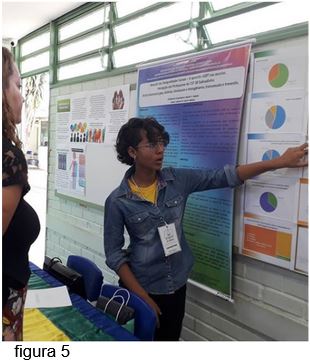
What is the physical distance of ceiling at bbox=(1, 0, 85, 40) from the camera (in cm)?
296

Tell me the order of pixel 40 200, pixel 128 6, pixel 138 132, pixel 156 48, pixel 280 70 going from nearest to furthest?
1. pixel 280 70
2. pixel 138 132
3. pixel 156 48
4. pixel 128 6
5. pixel 40 200

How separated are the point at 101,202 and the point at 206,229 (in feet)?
3.87

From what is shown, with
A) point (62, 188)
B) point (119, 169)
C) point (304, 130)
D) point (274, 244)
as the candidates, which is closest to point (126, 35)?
point (119, 169)

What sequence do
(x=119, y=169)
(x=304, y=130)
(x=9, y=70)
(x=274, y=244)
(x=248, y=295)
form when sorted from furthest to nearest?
1. (x=119, y=169)
2. (x=248, y=295)
3. (x=274, y=244)
4. (x=304, y=130)
5. (x=9, y=70)

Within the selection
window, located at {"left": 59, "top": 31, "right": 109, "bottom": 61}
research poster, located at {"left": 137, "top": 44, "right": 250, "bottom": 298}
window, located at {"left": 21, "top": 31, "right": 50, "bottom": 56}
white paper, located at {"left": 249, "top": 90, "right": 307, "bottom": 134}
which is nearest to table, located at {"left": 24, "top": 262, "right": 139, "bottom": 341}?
research poster, located at {"left": 137, "top": 44, "right": 250, "bottom": 298}

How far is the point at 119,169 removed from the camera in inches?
103

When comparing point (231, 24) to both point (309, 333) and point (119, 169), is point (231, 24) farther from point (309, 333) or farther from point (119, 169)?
point (309, 333)

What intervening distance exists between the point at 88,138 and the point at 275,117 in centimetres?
175

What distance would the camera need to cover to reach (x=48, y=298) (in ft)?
5.44

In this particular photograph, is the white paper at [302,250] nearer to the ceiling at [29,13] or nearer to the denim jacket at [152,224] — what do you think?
the denim jacket at [152,224]

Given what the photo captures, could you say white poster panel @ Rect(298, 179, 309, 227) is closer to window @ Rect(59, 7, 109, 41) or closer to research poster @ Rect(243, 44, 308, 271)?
research poster @ Rect(243, 44, 308, 271)

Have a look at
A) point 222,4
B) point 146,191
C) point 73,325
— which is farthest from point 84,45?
point 73,325

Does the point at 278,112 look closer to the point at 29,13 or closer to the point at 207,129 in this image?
the point at 207,129

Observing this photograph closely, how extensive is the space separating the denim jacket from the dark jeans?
0.04 metres
